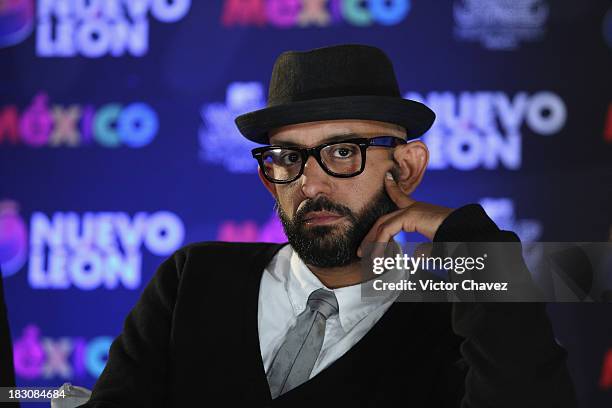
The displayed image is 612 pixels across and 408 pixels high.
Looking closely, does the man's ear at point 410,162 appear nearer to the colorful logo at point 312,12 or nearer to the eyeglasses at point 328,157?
the eyeglasses at point 328,157

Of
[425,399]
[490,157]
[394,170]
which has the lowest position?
[425,399]

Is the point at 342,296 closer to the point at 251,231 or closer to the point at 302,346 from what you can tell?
the point at 302,346

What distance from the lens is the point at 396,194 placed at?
1.70 m

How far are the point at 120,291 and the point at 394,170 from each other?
75.1 inches

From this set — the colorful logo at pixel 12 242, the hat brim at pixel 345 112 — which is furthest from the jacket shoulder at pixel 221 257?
the colorful logo at pixel 12 242

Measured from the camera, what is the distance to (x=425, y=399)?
5.42 ft

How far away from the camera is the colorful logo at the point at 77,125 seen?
11.0 ft

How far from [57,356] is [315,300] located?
196 centimetres

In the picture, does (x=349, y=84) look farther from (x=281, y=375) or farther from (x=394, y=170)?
(x=281, y=375)

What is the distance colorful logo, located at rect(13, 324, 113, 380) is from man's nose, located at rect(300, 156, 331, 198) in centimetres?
193

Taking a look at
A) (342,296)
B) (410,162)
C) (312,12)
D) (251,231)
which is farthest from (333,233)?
(312,12)

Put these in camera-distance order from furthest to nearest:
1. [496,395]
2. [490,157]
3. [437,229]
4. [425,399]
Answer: [490,157], [425,399], [437,229], [496,395]

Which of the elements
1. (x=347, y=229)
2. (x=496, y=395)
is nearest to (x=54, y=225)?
(x=347, y=229)

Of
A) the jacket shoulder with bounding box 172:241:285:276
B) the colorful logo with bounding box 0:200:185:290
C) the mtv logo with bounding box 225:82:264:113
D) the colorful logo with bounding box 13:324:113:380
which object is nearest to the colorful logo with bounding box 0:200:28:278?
the colorful logo with bounding box 0:200:185:290
